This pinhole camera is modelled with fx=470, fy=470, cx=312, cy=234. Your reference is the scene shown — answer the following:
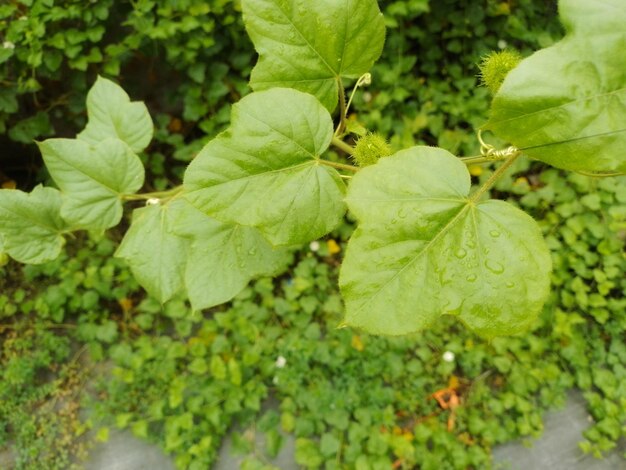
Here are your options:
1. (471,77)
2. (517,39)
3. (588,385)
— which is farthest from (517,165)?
(588,385)

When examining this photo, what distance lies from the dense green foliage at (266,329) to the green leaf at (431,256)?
6.05 ft

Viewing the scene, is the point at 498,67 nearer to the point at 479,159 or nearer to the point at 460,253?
the point at 479,159

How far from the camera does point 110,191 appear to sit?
47.9 inches

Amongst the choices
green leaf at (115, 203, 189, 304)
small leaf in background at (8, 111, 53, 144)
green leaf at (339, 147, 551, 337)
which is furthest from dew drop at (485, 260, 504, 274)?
small leaf in background at (8, 111, 53, 144)

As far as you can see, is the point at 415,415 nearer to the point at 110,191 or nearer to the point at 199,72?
the point at 110,191

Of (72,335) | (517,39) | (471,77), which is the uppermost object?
(517,39)

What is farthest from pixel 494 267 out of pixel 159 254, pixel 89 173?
pixel 89 173

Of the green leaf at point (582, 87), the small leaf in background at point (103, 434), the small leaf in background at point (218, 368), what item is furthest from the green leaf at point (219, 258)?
the small leaf in background at point (103, 434)

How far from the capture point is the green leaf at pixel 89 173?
1179 mm

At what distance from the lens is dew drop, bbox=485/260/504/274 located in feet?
2.44

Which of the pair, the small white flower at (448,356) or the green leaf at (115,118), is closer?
the green leaf at (115,118)

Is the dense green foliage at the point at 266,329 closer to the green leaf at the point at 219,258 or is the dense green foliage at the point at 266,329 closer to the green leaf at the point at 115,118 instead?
the green leaf at the point at 115,118

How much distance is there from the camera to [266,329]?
2.66 metres

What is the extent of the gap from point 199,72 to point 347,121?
5.73 feet
